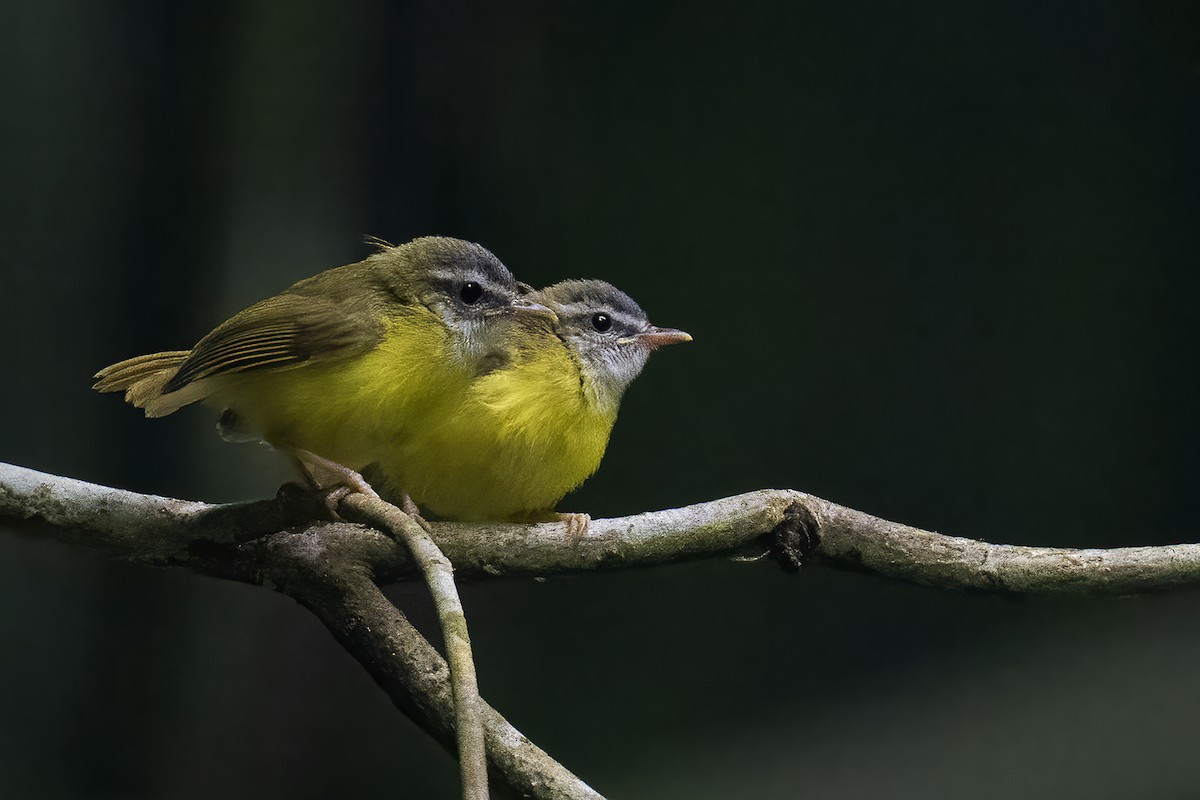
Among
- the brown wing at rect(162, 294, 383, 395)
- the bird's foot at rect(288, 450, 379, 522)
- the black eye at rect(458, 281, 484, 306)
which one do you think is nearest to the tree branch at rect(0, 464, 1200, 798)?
the bird's foot at rect(288, 450, 379, 522)

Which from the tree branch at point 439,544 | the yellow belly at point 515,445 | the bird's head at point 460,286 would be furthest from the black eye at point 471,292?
the tree branch at point 439,544

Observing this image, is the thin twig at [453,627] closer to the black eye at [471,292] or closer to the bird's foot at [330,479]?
the bird's foot at [330,479]

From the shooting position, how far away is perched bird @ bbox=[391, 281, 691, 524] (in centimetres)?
112

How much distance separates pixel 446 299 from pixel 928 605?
2.07 ft

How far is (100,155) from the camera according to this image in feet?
3.75

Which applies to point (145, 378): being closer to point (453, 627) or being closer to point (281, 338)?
point (281, 338)

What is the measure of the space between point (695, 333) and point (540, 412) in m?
0.23

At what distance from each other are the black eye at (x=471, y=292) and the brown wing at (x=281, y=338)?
0.08 m

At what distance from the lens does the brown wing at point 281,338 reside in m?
0.97

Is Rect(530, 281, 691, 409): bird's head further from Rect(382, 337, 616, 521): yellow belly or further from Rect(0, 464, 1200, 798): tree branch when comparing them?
Rect(0, 464, 1200, 798): tree branch

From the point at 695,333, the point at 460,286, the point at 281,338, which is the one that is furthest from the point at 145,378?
the point at 695,333

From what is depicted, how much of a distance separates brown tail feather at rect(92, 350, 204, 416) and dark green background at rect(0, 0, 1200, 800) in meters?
0.05

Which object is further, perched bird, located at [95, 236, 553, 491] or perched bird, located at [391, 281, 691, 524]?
perched bird, located at [391, 281, 691, 524]

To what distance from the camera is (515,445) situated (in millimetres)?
1161
